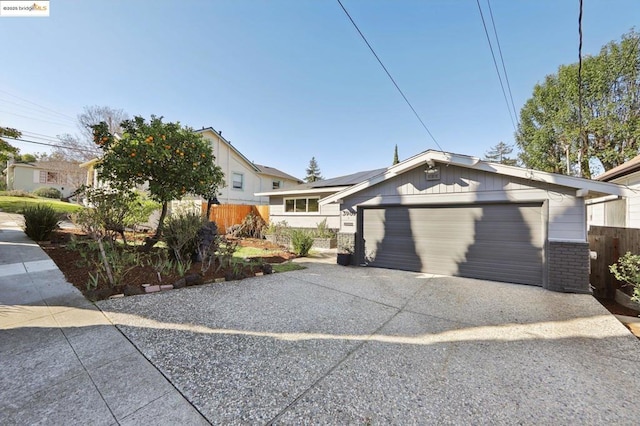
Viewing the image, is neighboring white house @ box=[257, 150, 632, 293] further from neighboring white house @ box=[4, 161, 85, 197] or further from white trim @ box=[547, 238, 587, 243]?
neighboring white house @ box=[4, 161, 85, 197]

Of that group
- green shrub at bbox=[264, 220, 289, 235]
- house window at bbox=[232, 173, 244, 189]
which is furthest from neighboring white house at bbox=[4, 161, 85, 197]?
green shrub at bbox=[264, 220, 289, 235]

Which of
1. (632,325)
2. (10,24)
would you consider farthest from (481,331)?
(10,24)

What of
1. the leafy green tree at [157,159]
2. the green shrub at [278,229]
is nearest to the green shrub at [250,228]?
the green shrub at [278,229]

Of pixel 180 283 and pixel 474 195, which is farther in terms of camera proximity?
pixel 474 195

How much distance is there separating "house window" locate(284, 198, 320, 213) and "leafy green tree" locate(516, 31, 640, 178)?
14.4 meters

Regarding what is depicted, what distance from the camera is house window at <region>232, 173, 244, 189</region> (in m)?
19.8

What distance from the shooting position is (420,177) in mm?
7660

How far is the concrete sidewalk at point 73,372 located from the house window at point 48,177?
35.7m

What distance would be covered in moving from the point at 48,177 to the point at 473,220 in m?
42.4

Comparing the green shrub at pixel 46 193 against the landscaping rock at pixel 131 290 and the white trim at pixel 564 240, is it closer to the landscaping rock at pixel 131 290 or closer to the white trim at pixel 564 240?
the landscaping rock at pixel 131 290

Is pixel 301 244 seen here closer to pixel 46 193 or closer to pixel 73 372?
pixel 73 372

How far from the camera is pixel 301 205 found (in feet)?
48.9

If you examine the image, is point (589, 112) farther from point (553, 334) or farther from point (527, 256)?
point (553, 334)

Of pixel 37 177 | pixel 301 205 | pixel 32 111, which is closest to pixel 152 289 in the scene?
pixel 301 205
